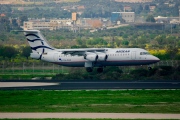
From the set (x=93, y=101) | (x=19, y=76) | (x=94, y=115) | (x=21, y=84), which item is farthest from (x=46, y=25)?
(x=94, y=115)

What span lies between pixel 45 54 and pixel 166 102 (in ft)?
87.9

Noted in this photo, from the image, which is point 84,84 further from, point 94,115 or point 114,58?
point 94,115

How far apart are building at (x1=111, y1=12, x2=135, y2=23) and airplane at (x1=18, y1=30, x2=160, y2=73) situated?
3868 inches

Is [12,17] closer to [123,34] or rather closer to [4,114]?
[123,34]

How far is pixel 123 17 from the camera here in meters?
172

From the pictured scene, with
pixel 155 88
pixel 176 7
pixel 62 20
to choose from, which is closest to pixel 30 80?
pixel 155 88

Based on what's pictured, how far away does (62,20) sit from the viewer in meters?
165

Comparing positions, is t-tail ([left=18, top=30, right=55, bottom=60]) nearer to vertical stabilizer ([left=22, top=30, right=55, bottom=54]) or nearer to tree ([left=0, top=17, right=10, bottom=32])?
A: vertical stabilizer ([left=22, top=30, right=55, bottom=54])

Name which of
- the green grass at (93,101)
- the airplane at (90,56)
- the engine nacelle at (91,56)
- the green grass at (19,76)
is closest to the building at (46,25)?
the airplane at (90,56)

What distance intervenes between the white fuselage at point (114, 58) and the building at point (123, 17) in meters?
98.9

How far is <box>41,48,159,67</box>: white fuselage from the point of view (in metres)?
59.2

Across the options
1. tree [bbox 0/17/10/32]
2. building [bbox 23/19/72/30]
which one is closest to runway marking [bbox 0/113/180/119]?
tree [bbox 0/17/10/32]

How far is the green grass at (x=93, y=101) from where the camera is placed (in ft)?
114

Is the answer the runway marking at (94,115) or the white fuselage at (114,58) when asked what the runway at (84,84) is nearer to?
the white fuselage at (114,58)
